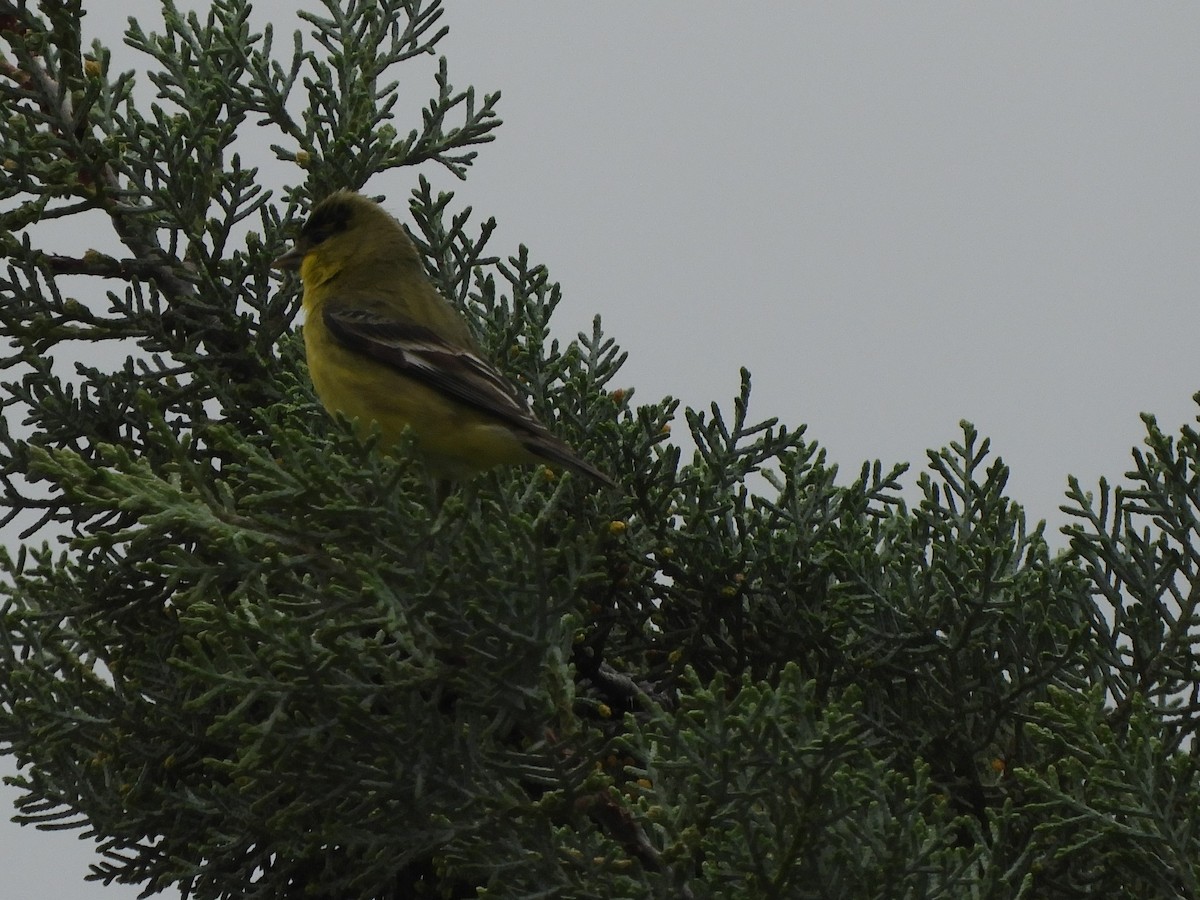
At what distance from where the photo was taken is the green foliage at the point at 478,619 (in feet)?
9.68

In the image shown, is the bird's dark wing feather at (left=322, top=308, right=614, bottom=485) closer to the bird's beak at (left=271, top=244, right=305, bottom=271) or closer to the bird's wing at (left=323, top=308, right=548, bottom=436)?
the bird's wing at (left=323, top=308, right=548, bottom=436)

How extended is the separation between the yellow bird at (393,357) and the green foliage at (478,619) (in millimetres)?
109

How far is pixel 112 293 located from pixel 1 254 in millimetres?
341

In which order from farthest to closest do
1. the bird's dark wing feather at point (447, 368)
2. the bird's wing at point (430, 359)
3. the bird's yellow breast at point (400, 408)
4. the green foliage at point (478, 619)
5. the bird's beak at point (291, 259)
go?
1. the bird's beak at point (291, 259)
2. the bird's yellow breast at point (400, 408)
3. the bird's wing at point (430, 359)
4. the bird's dark wing feather at point (447, 368)
5. the green foliage at point (478, 619)

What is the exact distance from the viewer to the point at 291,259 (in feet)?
14.9

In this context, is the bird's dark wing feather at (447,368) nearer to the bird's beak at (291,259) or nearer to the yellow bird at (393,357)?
the yellow bird at (393,357)

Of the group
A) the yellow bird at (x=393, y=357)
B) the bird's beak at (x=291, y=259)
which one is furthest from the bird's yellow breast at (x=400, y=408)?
the bird's beak at (x=291, y=259)

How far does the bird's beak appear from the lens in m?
4.51

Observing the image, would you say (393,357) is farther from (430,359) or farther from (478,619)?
(478,619)

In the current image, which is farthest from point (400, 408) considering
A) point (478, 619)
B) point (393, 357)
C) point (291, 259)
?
point (478, 619)

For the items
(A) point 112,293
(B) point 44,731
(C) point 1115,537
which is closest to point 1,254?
(A) point 112,293

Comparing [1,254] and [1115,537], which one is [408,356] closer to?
[1,254]

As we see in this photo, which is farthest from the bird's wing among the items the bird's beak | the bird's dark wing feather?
the bird's beak

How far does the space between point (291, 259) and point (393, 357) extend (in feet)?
1.38
